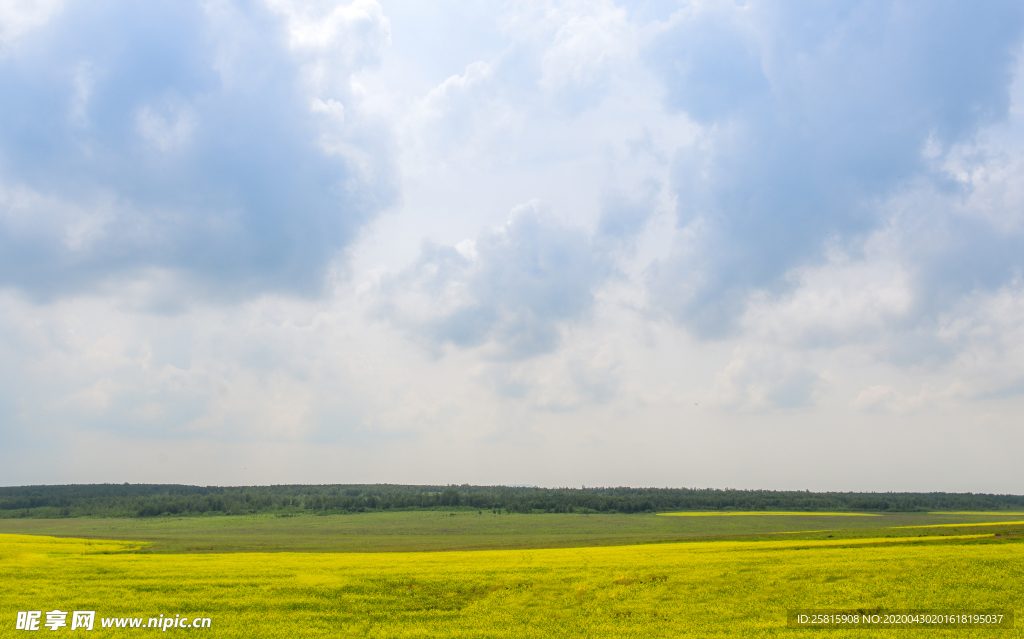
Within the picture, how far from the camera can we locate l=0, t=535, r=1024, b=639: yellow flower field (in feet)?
76.2

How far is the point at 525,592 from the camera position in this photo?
27.5 metres

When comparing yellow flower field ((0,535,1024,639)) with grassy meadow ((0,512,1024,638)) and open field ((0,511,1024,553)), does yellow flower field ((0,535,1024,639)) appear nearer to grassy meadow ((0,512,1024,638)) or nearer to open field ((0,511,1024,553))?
grassy meadow ((0,512,1024,638))

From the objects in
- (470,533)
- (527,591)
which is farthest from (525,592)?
(470,533)

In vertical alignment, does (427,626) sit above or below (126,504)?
above

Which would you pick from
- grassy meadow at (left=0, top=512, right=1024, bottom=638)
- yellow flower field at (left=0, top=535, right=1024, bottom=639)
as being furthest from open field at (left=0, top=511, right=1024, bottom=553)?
yellow flower field at (left=0, top=535, right=1024, bottom=639)

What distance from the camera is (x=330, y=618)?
80.2ft

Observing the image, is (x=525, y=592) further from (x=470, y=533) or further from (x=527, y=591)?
(x=470, y=533)

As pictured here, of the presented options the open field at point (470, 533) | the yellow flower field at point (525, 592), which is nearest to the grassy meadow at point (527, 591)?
the yellow flower field at point (525, 592)

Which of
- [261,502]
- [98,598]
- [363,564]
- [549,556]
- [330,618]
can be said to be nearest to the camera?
[330,618]

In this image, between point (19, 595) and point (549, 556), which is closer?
point (19, 595)

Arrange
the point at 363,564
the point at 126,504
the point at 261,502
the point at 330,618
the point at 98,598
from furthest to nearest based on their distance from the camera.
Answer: the point at 261,502
the point at 126,504
the point at 363,564
the point at 98,598
the point at 330,618

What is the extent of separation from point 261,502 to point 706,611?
17581cm

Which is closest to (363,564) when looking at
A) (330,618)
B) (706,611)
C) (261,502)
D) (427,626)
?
(330,618)

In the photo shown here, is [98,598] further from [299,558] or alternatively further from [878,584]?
[878,584]
